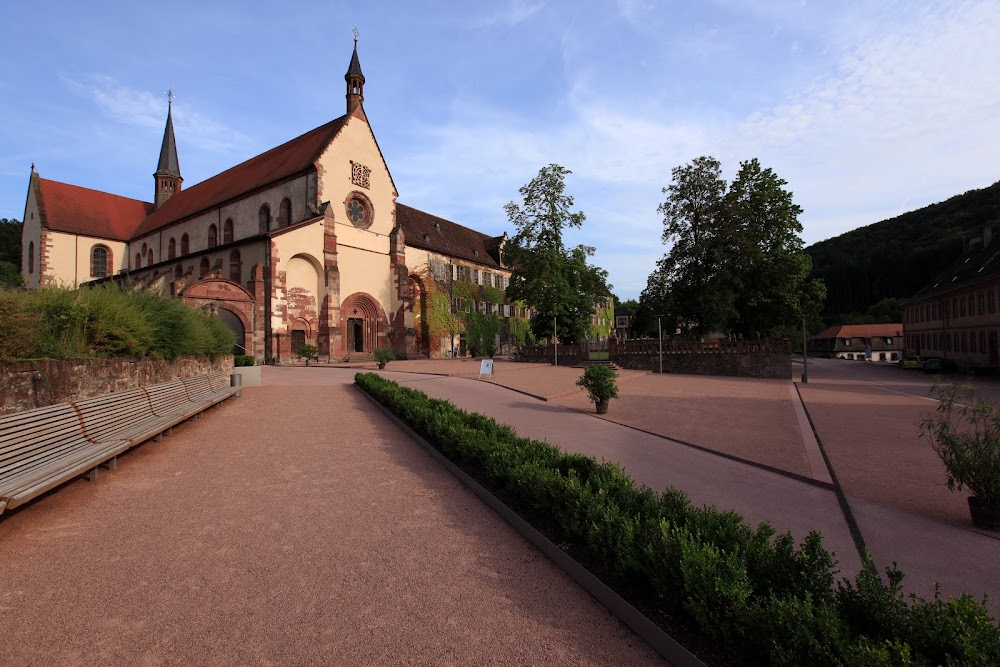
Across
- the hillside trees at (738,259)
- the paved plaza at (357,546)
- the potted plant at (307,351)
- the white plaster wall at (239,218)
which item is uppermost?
the white plaster wall at (239,218)

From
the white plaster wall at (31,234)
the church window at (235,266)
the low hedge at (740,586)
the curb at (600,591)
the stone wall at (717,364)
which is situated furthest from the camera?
the white plaster wall at (31,234)

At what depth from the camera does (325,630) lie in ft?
10.6

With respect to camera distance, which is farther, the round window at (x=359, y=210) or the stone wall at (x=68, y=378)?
the round window at (x=359, y=210)

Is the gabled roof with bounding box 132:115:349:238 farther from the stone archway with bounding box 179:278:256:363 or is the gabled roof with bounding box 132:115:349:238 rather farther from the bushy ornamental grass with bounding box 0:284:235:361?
the bushy ornamental grass with bounding box 0:284:235:361

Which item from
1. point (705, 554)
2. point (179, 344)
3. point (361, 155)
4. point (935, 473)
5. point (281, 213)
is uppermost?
point (361, 155)

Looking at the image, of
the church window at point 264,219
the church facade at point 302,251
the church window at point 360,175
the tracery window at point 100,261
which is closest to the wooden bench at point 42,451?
the church facade at point 302,251

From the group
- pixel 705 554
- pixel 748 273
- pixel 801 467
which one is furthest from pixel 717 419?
pixel 748 273

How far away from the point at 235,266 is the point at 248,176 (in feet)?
41.7

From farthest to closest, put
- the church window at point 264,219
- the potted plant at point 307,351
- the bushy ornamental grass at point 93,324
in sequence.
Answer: the church window at point 264,219
the potted plant at point 307,351
the bushy ornamental grass at point 93,324

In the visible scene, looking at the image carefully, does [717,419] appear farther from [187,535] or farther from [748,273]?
[748,273]

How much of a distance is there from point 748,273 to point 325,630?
30936 millimetres

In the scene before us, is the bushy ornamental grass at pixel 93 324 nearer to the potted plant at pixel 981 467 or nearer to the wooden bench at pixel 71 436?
the wooden bench at pixel 71 436

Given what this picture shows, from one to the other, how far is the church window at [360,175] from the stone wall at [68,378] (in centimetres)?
2931

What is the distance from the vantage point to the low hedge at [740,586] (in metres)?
2.34
